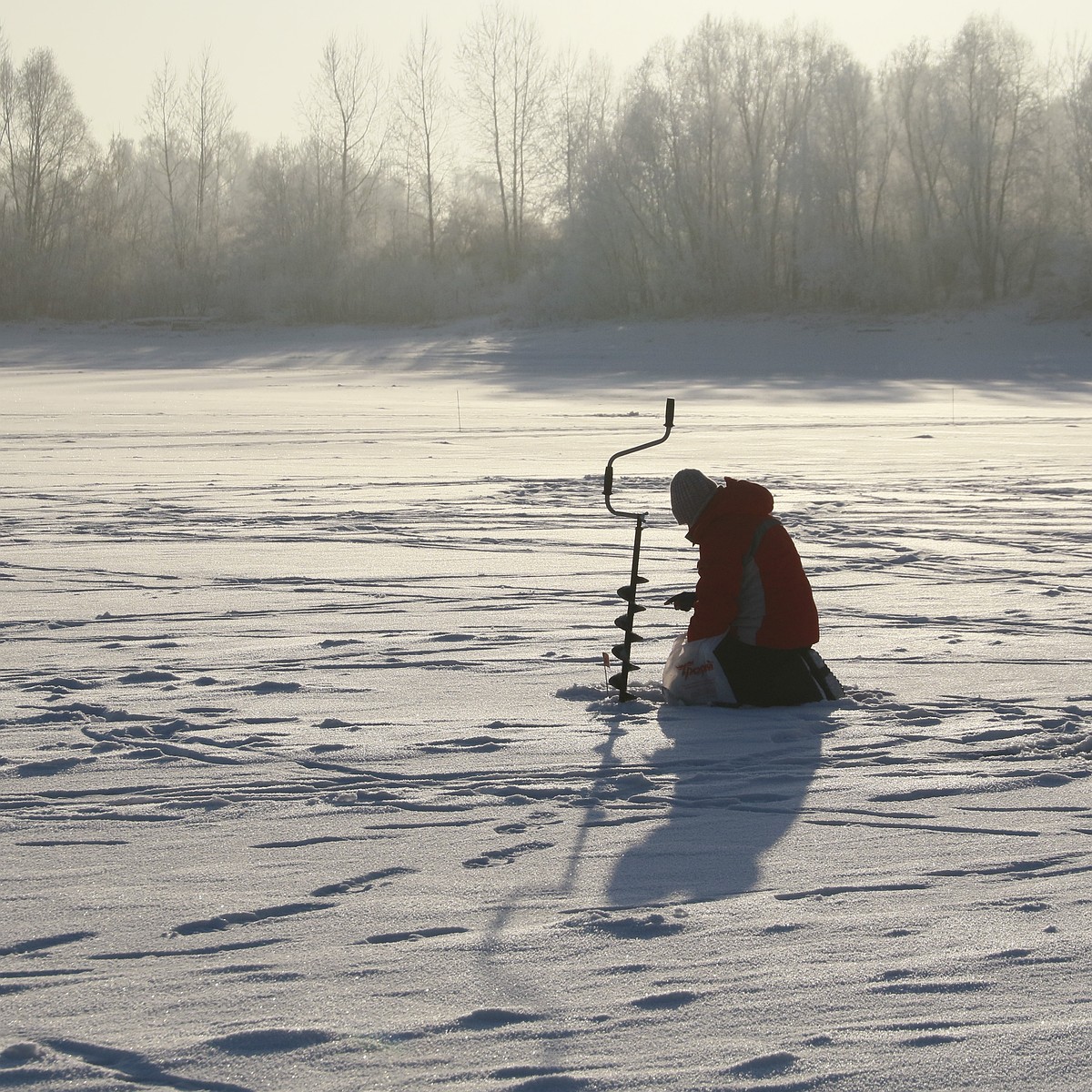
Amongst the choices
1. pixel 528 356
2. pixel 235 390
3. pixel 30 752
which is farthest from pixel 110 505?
pixel 528 356

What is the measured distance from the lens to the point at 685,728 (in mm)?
5562

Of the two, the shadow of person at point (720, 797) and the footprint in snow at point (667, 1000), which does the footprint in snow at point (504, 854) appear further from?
the footprint in snow at point (667, 1000)

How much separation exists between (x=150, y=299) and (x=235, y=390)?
25.1m

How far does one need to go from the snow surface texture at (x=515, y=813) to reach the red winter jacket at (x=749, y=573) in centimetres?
38

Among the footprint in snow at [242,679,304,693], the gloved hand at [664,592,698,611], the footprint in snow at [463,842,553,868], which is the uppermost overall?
the gloved hand at [664,592,698,611]

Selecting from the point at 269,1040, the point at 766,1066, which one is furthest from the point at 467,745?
the point at 766,1066

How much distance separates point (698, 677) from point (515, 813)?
1.45 m

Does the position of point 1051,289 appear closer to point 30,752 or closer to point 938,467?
point 938,467

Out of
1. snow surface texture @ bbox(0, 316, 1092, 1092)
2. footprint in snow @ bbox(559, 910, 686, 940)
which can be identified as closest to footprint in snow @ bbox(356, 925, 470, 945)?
snow surface texture @ bbox(0, 316, 1092, 1092)

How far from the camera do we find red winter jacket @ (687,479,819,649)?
18.3ft

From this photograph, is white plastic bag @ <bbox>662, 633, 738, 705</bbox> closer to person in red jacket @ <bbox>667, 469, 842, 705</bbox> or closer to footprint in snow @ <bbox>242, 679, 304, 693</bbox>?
person in red jacket @ <bbox>667, 469, 842, 705</bbox>

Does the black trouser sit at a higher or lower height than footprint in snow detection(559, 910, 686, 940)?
higher

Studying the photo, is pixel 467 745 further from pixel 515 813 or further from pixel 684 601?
pixel 684 601

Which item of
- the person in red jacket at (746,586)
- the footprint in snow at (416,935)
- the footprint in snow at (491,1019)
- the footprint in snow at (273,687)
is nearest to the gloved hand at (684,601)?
the person in red jacket at (746,586)
